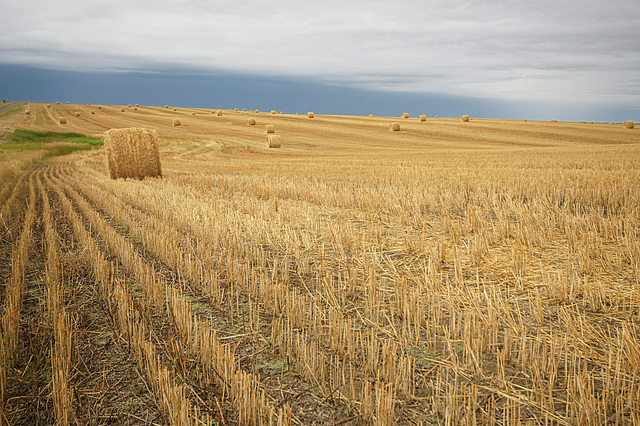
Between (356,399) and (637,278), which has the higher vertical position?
(637,278)

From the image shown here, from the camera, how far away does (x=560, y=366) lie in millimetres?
2539

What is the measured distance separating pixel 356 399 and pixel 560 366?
1257mm

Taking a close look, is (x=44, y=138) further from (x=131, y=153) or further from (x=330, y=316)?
(x=330, y=316)

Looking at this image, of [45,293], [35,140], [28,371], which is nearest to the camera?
[28,371]

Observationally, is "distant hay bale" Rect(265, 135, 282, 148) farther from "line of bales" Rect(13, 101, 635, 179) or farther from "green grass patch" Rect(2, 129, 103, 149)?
"line of bales" Rect(13, 101, 635, 179)

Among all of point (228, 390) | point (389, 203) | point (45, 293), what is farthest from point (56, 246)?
point (389, 203)

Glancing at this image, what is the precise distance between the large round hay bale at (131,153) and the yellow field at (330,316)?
641 cm

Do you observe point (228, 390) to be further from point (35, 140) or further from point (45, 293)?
point (35, 140)

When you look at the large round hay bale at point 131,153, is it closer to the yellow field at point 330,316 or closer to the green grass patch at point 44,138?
the yellow field at point 330,316

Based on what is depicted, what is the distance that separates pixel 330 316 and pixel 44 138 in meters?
37.6

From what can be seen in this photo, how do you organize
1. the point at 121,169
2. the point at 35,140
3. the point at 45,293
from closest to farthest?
the point at 45,293 < the point at 121,169 < the point at 35,140

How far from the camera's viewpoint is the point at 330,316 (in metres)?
3.07

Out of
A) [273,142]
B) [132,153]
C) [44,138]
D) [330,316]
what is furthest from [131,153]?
[44,138]

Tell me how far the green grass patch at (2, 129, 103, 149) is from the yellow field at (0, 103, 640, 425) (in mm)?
28376
